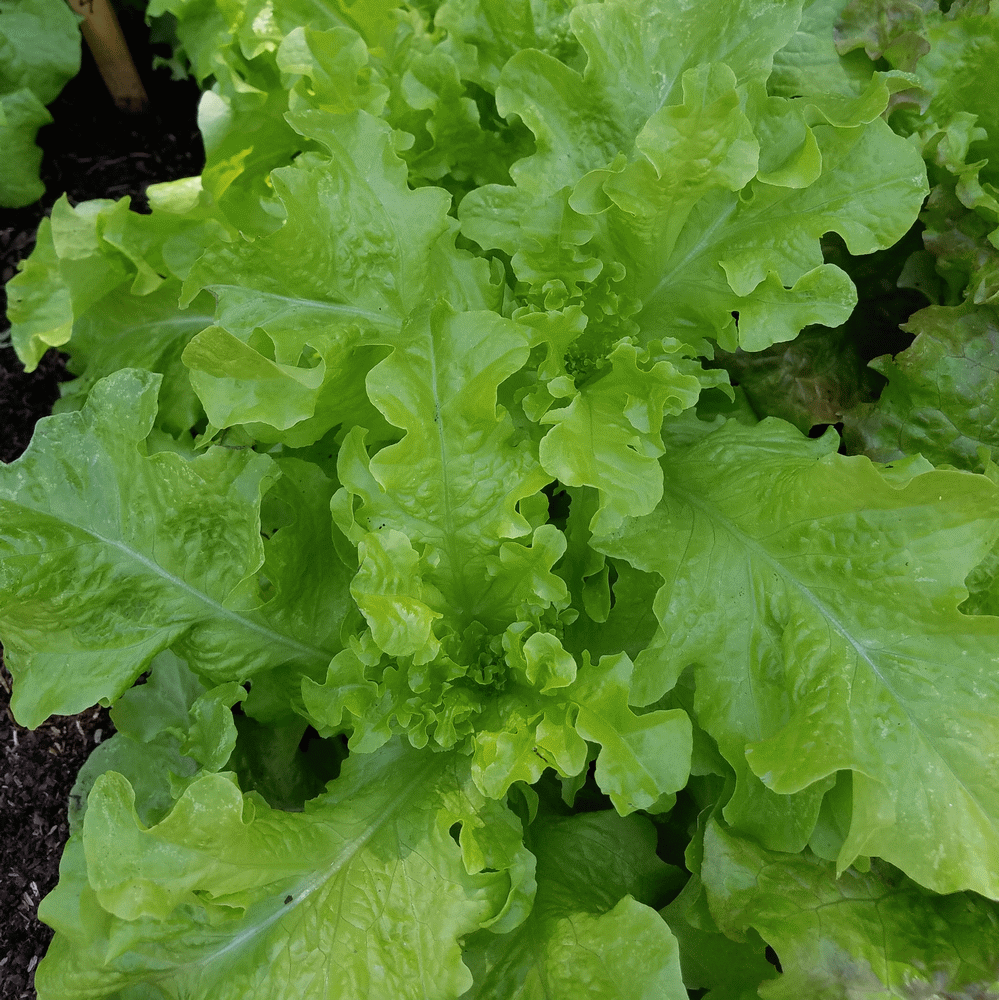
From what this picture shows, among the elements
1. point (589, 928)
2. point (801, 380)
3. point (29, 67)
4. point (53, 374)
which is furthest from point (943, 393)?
point (29, 67)

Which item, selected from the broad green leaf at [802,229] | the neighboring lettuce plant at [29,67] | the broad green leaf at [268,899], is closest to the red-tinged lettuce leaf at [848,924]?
the broad green leaf at [268,899]

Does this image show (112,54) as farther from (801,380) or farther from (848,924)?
(848,924)

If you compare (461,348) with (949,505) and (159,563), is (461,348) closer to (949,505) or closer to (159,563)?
(159,563)

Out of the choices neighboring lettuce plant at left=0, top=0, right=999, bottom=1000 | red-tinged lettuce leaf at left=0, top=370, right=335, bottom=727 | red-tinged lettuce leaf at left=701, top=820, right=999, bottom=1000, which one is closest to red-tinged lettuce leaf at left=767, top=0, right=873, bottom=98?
neighboring lettuce plant at left=0, top=0, right=999, bottom=1000

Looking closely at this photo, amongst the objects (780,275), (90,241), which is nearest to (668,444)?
(780,275)

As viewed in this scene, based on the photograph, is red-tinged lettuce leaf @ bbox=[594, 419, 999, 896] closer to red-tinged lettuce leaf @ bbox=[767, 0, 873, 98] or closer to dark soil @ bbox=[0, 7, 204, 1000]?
red-tinged lettuce leaf @ bbox=[767, 0, 873, 98]

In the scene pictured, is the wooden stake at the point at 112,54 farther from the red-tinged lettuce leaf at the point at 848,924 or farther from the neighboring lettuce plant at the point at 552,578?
the red-tinged lettuce leaf at the point at 848,924
